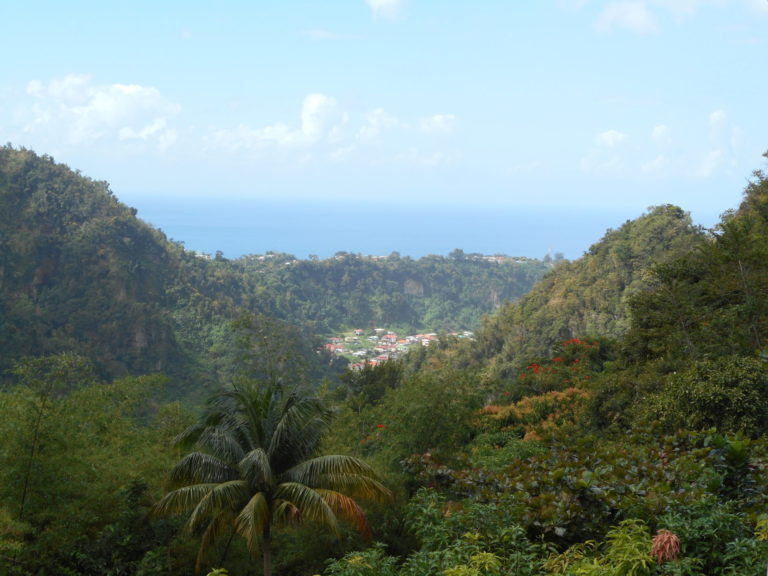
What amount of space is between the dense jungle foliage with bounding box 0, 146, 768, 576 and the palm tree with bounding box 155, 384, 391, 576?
0.09 ft

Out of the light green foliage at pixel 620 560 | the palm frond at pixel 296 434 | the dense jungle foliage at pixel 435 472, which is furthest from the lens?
the palm frond at pixel 296 434

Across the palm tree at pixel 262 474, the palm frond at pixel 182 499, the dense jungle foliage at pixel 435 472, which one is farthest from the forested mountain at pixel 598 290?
the palm frond at pixel 182 499

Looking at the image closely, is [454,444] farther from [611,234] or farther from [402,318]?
[402,318]

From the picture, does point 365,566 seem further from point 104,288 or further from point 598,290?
point 104,288

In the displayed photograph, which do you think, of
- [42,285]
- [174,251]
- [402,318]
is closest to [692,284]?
[42,285]

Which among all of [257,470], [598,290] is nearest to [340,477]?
[257,470]

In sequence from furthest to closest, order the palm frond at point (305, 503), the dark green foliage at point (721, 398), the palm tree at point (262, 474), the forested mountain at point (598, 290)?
the forested mountain at point (598, 290), the dark green foliage at point (721, 398), the palm tree at point (262, 474), the palm frond at point (305, 503)

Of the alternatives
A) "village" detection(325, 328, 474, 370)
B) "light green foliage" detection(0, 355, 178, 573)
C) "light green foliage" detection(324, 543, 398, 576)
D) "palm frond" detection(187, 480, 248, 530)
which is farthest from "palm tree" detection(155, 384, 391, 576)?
"village" detection(325, 328, 474, 370)

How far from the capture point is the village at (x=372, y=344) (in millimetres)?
74688

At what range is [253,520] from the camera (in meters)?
7.18

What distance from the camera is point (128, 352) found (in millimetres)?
47625

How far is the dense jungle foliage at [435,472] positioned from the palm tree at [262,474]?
0.09 ft

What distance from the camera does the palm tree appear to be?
24.6 ft

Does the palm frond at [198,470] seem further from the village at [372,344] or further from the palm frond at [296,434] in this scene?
the village at [372,344]
